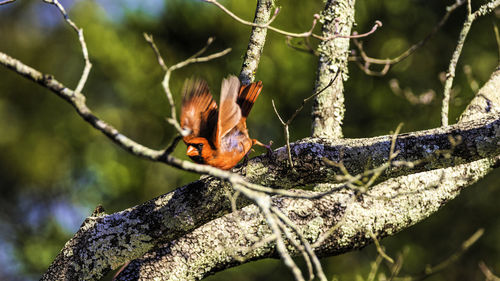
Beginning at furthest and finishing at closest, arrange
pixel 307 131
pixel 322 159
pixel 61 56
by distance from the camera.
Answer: pixel 61 56, pixel 307 131, pixel 322 159

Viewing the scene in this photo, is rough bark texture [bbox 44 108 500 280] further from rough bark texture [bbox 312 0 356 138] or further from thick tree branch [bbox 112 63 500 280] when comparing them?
rough bark texture [bbox 312 0 356 138]

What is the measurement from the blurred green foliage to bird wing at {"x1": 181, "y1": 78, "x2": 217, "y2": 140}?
2.67 metres

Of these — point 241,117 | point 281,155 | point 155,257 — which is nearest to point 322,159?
point 281,155

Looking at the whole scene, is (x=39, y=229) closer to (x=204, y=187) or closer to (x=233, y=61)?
(x=233, y=61)

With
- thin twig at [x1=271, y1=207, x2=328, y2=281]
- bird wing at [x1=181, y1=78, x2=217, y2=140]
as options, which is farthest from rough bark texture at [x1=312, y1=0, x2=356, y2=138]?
thin twig at [x1=271, y1=207, x2=328, y2=281]

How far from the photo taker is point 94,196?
207 inches

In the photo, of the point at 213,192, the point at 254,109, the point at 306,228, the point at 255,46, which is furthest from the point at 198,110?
the point at 254,109

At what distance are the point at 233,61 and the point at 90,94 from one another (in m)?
1.56

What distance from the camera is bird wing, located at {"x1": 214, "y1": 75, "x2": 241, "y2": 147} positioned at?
71.4 inches

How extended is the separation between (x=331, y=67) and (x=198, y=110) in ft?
2.91

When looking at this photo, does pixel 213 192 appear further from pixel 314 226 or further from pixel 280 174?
pixel 314 226

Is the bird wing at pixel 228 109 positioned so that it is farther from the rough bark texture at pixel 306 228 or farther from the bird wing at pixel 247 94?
the rough bark texture at pixel 306 228

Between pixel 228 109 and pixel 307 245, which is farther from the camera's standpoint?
pixel 228 109

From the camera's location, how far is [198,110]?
201 cm
